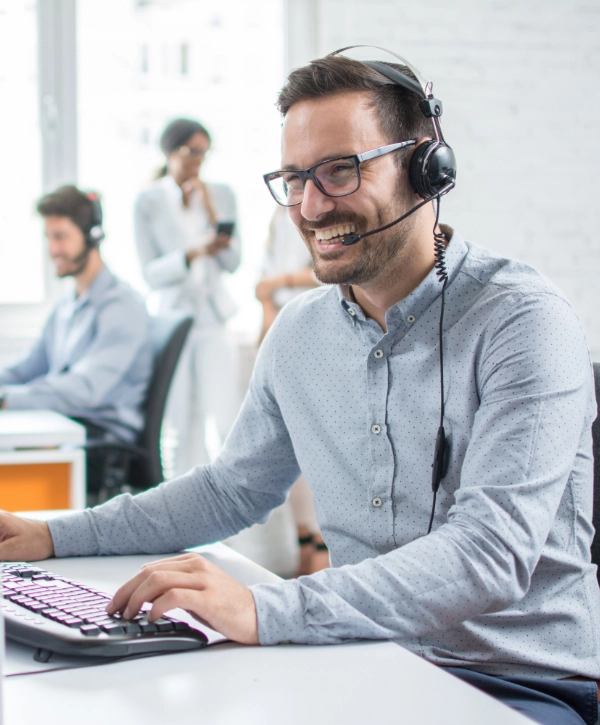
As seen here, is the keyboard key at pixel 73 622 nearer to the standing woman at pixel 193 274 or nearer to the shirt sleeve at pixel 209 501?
the shirt sleeve at pixel 209 501

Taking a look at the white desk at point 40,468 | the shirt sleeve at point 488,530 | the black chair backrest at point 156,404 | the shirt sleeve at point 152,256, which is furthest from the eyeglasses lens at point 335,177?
the shirt sleeve at point 152,256

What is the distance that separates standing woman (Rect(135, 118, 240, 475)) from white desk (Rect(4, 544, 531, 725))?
2775 millimetres

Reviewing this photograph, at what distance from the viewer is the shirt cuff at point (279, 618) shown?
2.60ft

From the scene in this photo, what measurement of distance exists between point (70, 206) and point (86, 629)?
246 centimetres

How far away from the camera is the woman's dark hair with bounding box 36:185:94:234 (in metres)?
3.02

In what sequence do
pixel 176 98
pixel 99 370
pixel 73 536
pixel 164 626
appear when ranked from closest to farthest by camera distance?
1. pixel 164 626
2. pixel 73 536
3. pixel 99 370
4. pixel 176 98

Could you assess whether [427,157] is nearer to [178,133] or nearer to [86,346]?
[86,346]

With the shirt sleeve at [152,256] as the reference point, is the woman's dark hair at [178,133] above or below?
above

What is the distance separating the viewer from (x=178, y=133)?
3.49 metres

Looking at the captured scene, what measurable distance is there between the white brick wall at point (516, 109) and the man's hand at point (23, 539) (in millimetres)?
3330

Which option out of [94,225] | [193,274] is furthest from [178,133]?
[94,225]

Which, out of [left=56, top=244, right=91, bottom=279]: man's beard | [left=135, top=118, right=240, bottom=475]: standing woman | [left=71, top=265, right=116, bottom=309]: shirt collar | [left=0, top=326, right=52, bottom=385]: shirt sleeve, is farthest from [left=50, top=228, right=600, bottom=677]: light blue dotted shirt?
[left=135, top=118, right=240, bottom=475]: standing woman

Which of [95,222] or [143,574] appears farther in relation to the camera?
[95,222]

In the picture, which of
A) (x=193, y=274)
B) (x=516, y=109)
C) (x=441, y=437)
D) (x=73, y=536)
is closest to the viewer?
(x=441, y=437)
